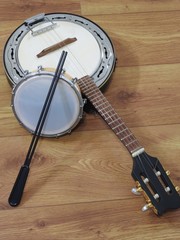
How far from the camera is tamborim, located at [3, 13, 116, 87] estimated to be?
4.00ft

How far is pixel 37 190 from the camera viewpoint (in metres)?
1.16

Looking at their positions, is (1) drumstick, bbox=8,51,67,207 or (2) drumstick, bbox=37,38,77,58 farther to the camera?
(2) drumstick, bbox=37,38,77,58

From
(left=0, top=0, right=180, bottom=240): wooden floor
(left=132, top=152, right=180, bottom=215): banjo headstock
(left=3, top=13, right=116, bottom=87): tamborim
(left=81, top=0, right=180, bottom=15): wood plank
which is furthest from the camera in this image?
(left=81, top=0, right=180, bottom=15): wood plank

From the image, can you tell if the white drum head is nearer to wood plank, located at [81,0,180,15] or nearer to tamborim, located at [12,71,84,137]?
tamborim, located at [12,71,84,137]

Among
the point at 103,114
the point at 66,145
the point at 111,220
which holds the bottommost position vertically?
the point at 111,220

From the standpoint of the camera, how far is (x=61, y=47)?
127 centimetres

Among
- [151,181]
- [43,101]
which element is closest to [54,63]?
[43,101]

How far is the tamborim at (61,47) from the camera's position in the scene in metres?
1.22

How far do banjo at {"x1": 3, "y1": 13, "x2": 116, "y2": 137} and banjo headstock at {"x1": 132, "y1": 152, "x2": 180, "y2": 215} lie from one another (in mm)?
268

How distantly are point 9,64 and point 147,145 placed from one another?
555 mm

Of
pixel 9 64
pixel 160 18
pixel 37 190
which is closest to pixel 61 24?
pixel 9 64

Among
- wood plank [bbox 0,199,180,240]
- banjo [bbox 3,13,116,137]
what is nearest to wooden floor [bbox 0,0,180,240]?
wood plank [bbox 0,199,180,240]

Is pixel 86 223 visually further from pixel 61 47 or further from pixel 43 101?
pixel 61 47

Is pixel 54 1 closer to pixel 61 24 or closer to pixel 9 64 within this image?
pixel 61 24
